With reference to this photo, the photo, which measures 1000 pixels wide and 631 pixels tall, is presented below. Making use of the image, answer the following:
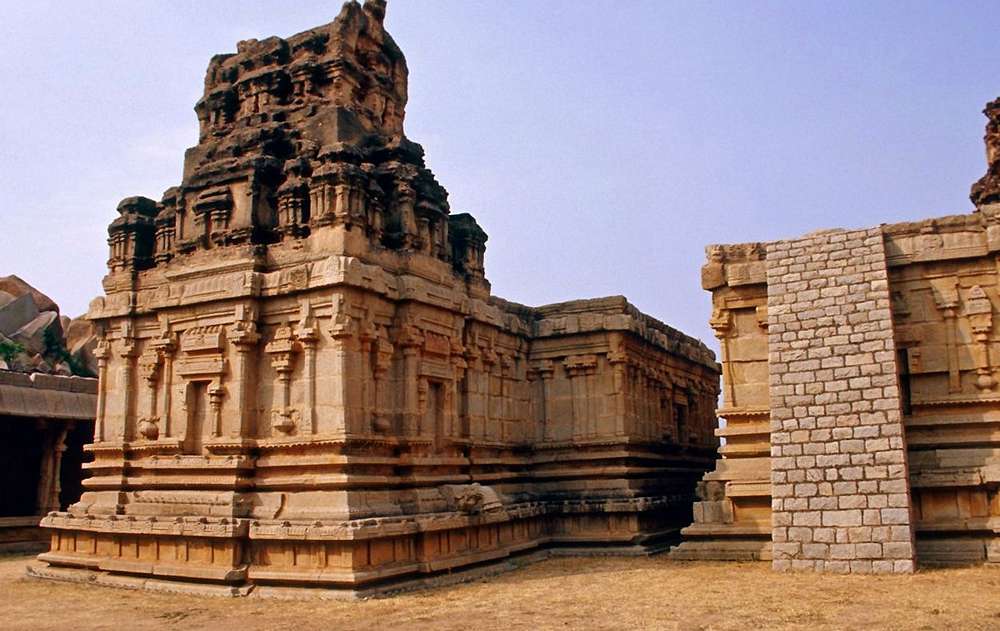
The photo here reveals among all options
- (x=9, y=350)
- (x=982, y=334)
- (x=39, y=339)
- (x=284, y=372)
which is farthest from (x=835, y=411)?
(x=39, y=339)

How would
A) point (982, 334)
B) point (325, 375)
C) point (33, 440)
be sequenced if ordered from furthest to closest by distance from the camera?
point (33, 440) → point (982, 334) → point (325, 375)

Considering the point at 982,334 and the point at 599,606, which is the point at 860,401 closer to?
the point at 982,334

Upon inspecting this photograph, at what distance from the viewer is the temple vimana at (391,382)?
45.3ft

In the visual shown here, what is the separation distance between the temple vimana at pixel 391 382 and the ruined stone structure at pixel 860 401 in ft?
0.13

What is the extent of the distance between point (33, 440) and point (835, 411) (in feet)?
62.5

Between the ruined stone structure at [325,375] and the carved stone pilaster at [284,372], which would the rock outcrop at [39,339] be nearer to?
the ruined stone structure at [325,375]

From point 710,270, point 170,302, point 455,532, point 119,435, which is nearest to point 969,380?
point 710,270

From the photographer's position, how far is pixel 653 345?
69.2ft

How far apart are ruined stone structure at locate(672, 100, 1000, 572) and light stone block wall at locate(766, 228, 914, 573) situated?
0.07 ft

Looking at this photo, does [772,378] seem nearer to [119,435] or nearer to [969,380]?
[969,380]

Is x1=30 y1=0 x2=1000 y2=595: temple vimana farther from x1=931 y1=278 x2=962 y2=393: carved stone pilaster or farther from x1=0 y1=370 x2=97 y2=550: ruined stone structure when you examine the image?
x1=0 y1=370 x2=97 y2=550: ruined stone structure

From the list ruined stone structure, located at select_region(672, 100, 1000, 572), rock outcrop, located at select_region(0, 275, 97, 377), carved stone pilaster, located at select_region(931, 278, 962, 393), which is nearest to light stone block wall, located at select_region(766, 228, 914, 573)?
ruined stone structure, located at select_region(672, 100, 1000, 572)

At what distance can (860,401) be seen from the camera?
48.4 feet

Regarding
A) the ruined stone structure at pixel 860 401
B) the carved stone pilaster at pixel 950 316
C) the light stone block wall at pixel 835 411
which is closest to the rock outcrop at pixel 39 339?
the ruined stone structure at pixel 860 401
